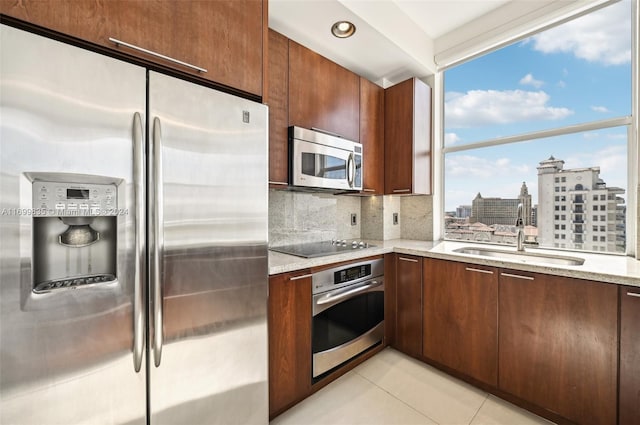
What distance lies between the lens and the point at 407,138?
246cm

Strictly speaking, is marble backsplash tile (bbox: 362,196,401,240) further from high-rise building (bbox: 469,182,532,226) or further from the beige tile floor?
the beige tile floor

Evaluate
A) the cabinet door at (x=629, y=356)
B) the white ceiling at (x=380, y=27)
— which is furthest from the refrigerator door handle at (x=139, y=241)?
the cabinet door at (x=629, y=356)

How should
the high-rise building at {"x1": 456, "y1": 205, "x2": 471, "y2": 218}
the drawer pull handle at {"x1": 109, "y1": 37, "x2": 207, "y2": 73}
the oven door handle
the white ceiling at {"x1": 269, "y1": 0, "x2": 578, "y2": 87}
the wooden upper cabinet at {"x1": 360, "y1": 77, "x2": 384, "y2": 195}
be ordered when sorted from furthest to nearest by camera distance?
1. the high-rise building at {"x1": 456, "y1": 205, "x2": 471, "y2": 218}
2. the wooden upper cabinet at {"x1": 360, "y1": 77, "x2": 384, "y2": 195}
3. the white ceiling at {"x1": 269, "y1": 0, "x2": 578, "y2": 87}
4. the oven door handle
5. the drawer pull handle at {"x1": 109, "y1": 37, "x2": 207, "y2": 73}

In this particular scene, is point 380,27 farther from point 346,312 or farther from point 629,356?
point 629,356

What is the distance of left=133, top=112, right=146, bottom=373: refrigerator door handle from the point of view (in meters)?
0.98

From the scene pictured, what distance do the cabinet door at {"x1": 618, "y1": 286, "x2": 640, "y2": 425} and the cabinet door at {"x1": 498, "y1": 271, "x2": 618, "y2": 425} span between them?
0.03 metres

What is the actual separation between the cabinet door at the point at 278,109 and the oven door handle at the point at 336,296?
2.52 feet

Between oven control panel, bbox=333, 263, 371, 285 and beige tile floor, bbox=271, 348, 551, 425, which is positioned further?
oven control panel, bbox=333, 263, 371, 285

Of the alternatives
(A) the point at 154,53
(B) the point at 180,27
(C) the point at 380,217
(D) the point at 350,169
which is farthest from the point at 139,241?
(C) the point at 380,217

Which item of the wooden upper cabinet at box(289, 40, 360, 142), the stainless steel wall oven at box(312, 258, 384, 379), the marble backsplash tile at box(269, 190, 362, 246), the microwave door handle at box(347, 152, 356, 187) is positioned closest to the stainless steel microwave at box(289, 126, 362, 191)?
the microwave door handle at box(347, 152, 356, 187)

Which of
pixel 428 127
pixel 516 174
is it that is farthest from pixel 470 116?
pixel 516 174

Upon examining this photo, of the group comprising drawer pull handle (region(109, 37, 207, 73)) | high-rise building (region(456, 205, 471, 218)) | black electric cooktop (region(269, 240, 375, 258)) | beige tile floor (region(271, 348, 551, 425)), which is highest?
drawer pull handle (region(109, 37, 207, 73))

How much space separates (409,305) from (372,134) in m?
1.49

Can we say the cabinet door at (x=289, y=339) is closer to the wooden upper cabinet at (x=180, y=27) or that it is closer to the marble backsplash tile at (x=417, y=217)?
the wooden upper cabinet at (x=180, y=27)
